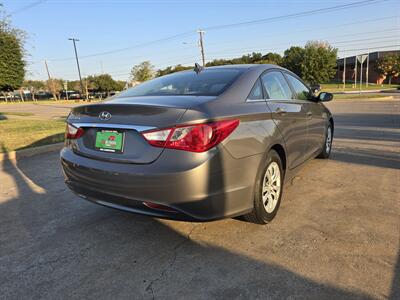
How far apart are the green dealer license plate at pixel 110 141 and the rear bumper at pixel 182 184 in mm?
125

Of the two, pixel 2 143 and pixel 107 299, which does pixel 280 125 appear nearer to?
pixel 107 299

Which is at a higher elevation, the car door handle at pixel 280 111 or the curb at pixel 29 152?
the car door handle at pixel 280 111

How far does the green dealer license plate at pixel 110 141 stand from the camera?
8.85ft

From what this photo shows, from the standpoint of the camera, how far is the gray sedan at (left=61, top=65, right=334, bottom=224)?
8.20 ft

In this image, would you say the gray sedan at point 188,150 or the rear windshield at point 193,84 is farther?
the rear windshield at point 193,84

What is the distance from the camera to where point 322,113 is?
5258 millimetres

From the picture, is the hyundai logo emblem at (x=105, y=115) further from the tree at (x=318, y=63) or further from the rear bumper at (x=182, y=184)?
the tree at (x=318, y=63)

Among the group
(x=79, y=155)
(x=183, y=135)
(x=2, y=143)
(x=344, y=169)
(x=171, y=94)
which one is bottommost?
(x=344, y=169)

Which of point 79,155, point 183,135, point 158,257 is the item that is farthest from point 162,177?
point 79,155

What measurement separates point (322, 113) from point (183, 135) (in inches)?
137

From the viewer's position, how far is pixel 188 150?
8.10ft

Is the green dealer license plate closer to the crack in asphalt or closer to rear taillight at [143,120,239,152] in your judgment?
rear taillight at [143,120,239,152]

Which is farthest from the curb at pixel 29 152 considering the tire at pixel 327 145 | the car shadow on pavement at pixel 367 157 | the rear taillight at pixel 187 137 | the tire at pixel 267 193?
the car shadow on pavement at pixel 367 157


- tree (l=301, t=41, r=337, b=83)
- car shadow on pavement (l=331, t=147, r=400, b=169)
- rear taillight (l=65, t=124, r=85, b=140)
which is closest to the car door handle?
rear taillight (l=65, t=124, r=85, b=140)
